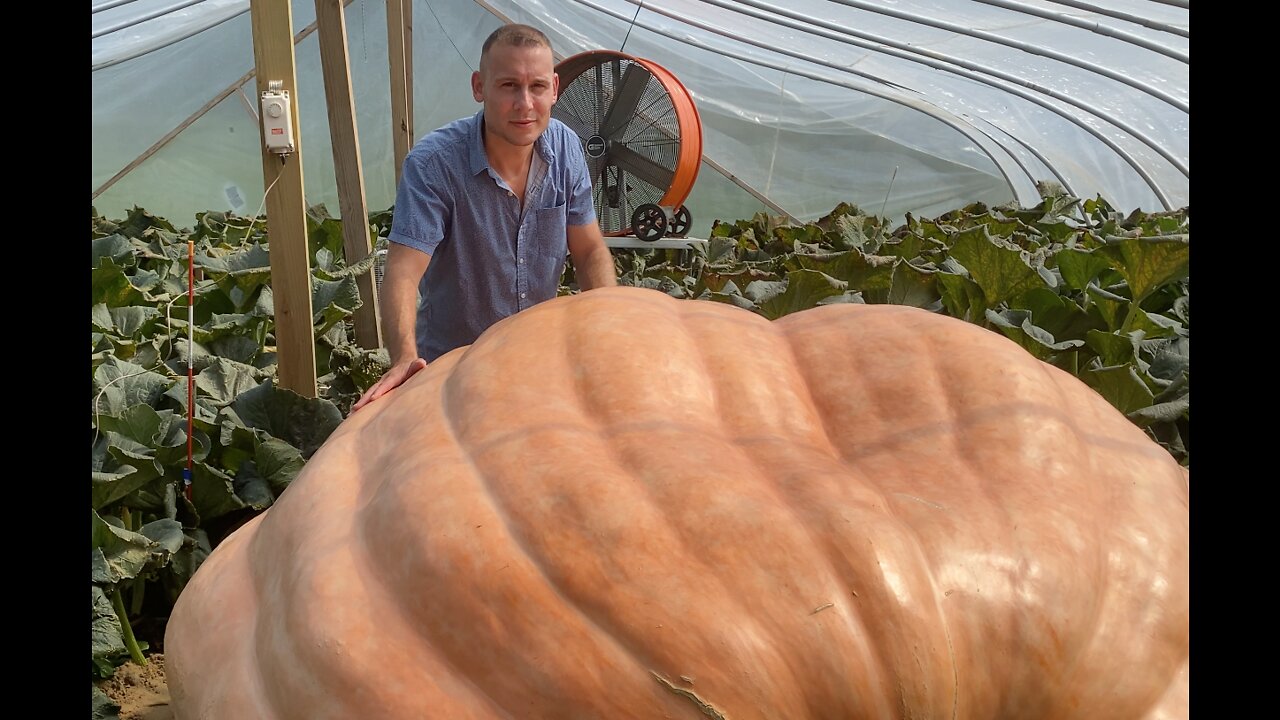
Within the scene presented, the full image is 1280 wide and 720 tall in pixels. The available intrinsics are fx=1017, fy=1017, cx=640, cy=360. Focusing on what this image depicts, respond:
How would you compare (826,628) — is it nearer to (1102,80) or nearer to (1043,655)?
(1043,655)

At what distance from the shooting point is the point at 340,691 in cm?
113

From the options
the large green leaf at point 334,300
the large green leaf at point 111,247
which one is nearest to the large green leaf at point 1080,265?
the large green leaf at point 334,300

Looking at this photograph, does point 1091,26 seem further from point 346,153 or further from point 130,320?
point 130,320

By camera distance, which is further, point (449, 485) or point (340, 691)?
point (449, 485)

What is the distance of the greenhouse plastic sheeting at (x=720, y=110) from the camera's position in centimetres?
1130

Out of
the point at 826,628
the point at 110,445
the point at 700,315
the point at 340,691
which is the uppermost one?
the point at 700,315

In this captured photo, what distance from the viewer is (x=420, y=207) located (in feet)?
9.82

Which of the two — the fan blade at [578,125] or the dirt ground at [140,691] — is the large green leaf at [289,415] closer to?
the dirt ground at [140,691]

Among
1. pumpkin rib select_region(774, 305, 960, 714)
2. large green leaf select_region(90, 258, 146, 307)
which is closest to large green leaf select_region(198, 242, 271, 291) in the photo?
large green leaf select_region(90, 258, 146, 307)

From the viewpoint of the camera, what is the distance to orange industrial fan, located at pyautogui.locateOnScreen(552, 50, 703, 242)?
283 inches

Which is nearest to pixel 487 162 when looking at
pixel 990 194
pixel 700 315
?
pixel 700 315

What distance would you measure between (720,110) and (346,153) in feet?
27.9

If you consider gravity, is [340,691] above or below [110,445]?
above

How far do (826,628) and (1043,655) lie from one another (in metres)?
0.26
